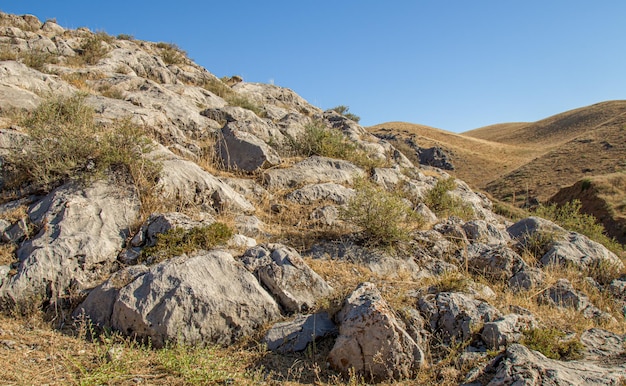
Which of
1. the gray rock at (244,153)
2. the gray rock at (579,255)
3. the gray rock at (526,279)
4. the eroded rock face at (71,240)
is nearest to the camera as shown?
the eroded rock face at (71,240)

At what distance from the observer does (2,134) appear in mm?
5824

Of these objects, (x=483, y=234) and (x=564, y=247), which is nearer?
(x=564, y=247)

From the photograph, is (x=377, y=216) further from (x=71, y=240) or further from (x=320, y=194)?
(x=71, y=240)

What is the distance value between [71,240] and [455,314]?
4.47 m

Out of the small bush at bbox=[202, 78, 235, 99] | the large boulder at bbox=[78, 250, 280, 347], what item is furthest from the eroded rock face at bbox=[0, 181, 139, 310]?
the small bush at bbox=[202, 78, 235, 99]

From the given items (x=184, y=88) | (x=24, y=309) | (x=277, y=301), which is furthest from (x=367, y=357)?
(x=184, y=88)

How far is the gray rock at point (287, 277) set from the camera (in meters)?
4.17

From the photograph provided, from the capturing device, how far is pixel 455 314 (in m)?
3.91

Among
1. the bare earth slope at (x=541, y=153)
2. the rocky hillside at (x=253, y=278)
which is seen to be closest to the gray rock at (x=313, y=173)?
the rocky hillside at (x=253, y=278)

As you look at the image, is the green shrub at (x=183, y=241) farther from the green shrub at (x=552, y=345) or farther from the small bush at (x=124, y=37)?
the small bush at (x=124, y=37)

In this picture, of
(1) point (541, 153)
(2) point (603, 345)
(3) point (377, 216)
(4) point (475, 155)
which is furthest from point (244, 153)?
(1) point (541, 153)

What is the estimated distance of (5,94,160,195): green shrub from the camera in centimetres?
517

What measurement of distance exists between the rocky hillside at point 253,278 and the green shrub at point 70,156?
27 millimetres

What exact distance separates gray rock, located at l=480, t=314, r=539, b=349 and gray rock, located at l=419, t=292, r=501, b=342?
0.11 meters
